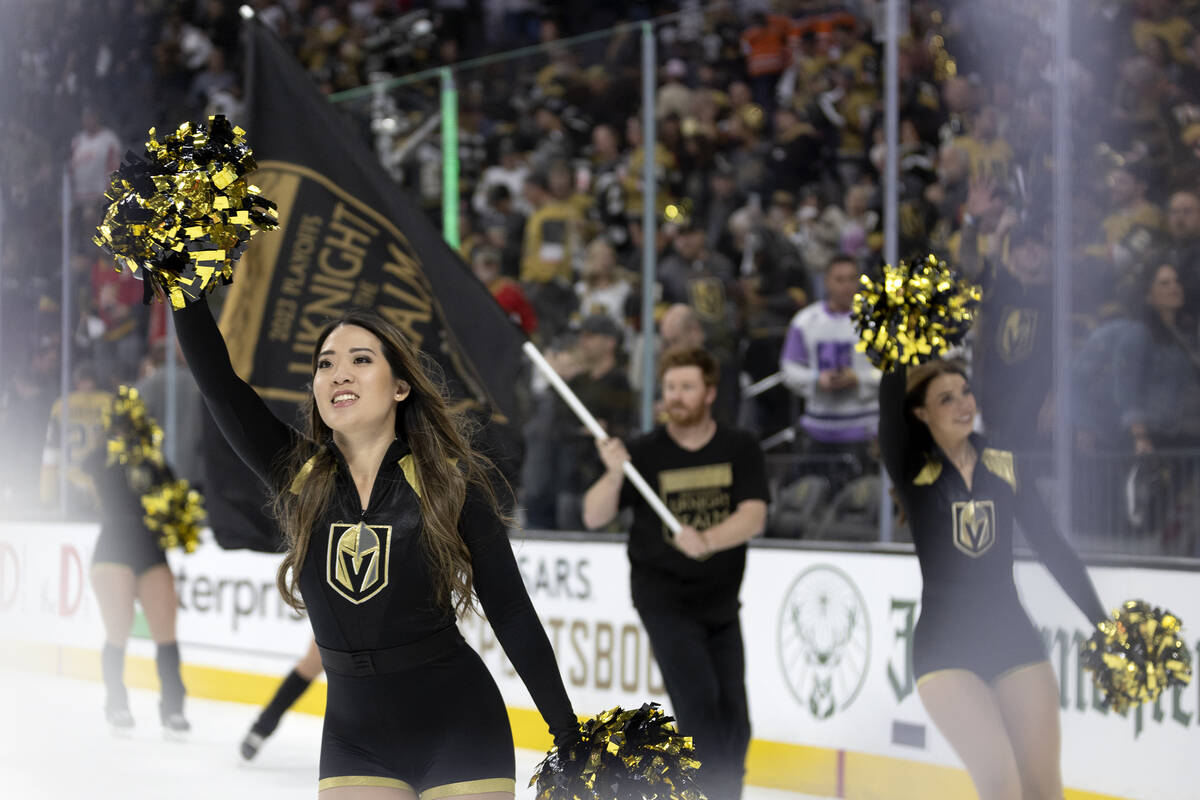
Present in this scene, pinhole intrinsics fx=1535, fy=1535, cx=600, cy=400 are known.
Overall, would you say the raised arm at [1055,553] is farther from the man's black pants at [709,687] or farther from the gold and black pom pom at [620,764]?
the gold and black pom pom at [620,764]

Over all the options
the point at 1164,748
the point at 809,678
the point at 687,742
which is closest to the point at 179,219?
the point at 687,742

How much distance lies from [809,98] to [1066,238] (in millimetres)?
2986

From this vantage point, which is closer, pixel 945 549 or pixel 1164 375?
pixel 945 549

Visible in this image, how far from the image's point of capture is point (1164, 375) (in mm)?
6547

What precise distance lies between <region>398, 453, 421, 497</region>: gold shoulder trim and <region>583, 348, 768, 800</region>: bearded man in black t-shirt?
7.77 feet

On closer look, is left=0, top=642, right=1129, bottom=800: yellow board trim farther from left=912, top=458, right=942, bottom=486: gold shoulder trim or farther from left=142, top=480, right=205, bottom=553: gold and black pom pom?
left=142, top=480, right=205, bottom=553: gold and black pom pom

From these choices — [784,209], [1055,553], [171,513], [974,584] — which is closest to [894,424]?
[974,584]

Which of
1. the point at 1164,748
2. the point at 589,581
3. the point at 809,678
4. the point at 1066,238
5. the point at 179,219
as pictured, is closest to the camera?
the point at 179,219

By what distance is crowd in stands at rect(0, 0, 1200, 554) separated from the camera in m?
6.41

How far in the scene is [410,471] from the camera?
3145 mm

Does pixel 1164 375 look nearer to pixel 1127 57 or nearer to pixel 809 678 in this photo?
pixel 1127 57

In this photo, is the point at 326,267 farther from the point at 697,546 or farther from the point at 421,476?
the point at 421,476

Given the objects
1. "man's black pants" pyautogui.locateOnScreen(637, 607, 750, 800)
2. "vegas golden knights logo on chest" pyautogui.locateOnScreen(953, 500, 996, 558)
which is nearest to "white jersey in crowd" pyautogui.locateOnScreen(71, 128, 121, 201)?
"man's black pants" pyautogui.locateOnScreen(637, 607, 750, 800)

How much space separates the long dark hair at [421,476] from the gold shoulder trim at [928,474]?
5.57 feet
